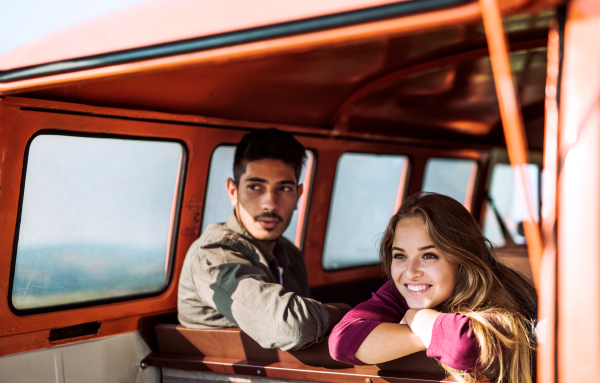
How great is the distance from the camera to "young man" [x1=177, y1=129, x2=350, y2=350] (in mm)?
2418

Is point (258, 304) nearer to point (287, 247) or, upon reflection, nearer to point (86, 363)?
point (86, 363)

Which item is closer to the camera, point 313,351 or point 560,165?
point 560,165

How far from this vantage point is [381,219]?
5.36 m

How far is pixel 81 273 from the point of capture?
2.84m

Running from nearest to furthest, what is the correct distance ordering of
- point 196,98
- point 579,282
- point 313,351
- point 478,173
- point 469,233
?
point 579,282
point 469,233
point 313,351
point 196,98
point 478,173

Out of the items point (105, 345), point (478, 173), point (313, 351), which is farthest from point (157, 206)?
point (478, 173)

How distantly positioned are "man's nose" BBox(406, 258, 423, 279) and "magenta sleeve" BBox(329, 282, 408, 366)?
21 cm

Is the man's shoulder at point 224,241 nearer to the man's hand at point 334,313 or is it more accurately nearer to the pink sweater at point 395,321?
the man's hand at point 334,313

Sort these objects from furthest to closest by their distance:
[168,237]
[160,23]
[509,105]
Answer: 1. [168,237]
2. [160,23]
3. [509,105]

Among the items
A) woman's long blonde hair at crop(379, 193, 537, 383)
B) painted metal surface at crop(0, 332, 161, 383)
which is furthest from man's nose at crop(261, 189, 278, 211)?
painted metal surface at crop(0, 332, 161, 383)

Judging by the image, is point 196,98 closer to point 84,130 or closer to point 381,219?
point 84,130

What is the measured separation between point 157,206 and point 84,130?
70 cm

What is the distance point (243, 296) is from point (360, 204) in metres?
2.65

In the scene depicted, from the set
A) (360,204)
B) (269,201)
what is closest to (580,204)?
(269,201)
